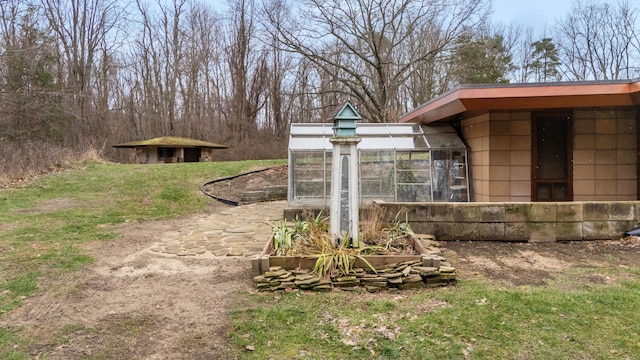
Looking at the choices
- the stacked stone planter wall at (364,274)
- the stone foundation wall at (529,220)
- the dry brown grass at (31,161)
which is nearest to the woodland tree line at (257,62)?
the dry brown grass at (31,161)

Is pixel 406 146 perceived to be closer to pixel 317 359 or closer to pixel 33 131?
pixel 317 359

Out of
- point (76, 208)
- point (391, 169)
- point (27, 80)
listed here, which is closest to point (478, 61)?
point (391, 169)

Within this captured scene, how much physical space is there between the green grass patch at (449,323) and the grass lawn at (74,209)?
2.01m

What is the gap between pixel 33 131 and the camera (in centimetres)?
1770

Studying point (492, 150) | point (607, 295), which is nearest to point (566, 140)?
point (492, 150)

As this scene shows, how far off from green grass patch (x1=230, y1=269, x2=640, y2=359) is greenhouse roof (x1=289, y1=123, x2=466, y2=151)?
16.5ft

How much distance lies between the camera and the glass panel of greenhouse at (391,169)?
8.30 metres

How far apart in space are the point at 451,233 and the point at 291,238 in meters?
2.78

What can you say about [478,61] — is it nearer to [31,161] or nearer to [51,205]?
Answer: [51,205]

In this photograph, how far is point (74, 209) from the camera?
8.69 m

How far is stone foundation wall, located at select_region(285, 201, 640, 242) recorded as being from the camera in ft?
19.8

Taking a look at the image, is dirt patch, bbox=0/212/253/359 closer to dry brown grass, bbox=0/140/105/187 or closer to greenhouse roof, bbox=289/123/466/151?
greenhouse roof, bbox=289/123/466/151

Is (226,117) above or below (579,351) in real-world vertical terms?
above

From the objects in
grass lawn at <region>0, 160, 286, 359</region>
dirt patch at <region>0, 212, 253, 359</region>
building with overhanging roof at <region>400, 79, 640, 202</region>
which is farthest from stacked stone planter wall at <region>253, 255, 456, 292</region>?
building with overhanging roof at <region>400, 79, 640, 202</region>
